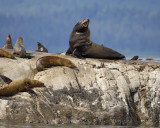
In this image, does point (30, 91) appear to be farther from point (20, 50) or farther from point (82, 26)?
point (82, 26)

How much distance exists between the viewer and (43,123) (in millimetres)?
10703

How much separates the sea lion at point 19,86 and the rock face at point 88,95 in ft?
0.72

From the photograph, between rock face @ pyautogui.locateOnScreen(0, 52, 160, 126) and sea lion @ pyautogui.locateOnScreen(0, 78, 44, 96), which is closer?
rock face @ pyautogui.locateOnScreen(0, 52, 160, 126)

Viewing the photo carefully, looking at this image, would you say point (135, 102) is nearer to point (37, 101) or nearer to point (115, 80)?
point (115, 80)

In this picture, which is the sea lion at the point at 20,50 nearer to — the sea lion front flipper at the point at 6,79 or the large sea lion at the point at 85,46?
the large sea lion at the point at 85,46

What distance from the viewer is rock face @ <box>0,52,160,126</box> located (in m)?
11.1

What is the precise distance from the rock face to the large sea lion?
166 centimetres

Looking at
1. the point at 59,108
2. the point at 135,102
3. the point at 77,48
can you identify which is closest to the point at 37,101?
the point at 59,108

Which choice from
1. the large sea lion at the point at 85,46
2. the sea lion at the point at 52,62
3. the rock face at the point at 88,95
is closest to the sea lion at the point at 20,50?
the rock face at the point at 88,95

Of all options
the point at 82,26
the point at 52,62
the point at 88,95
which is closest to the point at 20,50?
the point at 52,62

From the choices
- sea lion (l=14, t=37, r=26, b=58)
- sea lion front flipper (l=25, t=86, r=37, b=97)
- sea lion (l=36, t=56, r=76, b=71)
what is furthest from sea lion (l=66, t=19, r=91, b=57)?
sea lion front flipper (l=25, t=86, r=37, b=97)

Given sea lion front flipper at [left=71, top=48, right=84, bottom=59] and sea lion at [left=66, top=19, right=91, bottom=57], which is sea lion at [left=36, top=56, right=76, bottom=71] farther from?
sea lion at [left=66, top=19, right=91, bottom=57]

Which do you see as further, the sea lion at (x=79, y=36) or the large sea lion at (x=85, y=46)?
the sea lion at (x=79, y=36)

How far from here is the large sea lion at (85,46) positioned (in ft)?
57.1
